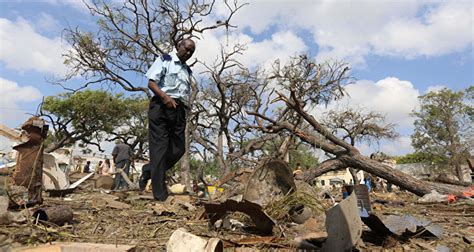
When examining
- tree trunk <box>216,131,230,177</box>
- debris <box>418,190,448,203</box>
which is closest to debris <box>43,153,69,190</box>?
debris <box>418,190,448,203</box>

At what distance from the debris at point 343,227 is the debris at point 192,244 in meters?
0.66

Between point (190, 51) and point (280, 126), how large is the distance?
362cm

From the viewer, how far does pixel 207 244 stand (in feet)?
5.86

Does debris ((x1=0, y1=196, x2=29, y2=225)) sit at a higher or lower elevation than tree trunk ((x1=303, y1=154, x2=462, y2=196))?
lower

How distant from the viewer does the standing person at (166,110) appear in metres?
3.59

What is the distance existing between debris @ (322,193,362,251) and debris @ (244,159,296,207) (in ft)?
2.89

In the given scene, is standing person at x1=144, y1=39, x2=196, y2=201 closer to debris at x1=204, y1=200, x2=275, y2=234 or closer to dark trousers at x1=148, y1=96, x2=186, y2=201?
dark trousers at x1=148, y1=96, x2=186, y2=201

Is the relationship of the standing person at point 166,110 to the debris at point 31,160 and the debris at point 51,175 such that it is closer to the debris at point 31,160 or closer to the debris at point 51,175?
the debris at point 31,160

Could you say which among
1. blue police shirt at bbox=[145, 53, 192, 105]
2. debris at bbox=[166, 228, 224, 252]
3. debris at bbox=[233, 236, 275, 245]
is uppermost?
blue police shirt at bbox=[145, 53, 192, 105]

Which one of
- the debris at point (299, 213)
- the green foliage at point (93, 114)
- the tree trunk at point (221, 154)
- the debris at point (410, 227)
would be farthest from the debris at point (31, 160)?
the green foliage at point (93, 114)

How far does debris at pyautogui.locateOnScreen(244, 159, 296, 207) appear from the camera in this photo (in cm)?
300

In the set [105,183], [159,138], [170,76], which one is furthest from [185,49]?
[105,183]

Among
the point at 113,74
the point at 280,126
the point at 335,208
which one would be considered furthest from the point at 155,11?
the point at 335,208

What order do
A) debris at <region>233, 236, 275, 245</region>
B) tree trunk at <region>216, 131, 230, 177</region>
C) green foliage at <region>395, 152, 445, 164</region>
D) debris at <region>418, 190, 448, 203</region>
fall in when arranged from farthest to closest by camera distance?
green foliage at <region>395, 152, 445, 164</region>
tree trunk at <region>216, 131, 230, 177</region>
debris at <region>418, 190, 448, 203</region>
debris at <region>233, 236, 275, 245</region>
